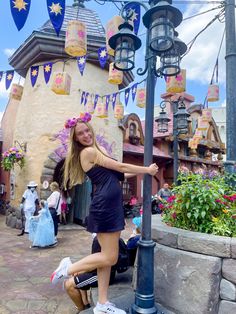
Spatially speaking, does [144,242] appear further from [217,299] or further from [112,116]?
[112,116]

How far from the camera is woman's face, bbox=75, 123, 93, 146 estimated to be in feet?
7.86

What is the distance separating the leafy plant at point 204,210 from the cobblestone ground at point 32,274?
66.3 inches

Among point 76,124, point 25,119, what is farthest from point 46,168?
point 76,124

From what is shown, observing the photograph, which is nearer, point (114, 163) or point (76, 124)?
point (114, 163)

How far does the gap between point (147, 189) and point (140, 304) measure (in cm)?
102

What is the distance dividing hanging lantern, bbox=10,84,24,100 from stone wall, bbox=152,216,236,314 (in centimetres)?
778

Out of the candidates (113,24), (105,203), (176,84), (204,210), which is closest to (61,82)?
(113,24)

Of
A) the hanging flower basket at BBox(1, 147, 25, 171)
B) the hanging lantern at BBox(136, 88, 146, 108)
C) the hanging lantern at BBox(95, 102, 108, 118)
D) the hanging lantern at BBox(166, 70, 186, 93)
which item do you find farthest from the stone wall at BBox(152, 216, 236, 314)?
the hanging flower basket at BBox(1, 147, 25, 171)

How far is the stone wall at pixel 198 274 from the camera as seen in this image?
2188 mm

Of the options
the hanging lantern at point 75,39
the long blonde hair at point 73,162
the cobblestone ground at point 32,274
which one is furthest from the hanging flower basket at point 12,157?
the long blonde hair at point 73,162

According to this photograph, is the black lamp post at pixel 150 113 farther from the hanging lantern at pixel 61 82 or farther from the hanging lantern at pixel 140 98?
the hanging lantern at pixel 140 98

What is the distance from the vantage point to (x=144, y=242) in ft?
7.51

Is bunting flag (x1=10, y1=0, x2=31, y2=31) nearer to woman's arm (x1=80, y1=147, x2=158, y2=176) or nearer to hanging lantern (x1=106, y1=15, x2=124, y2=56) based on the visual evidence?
hanging lantern (x1=106, y1=15, x2=124, y2=56)

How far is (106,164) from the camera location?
2242 millimetres
